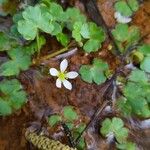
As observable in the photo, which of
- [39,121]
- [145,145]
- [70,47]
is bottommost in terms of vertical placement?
[145,145]

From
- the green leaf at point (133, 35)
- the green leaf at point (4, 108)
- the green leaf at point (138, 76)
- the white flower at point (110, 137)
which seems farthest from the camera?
the green leaf at point (133, 35)

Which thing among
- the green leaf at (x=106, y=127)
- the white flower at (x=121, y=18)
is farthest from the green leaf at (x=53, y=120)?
the white flower at (x=121, y=18)

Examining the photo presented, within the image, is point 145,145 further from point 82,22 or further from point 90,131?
point 82,22

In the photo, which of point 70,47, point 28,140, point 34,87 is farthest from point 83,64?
point 28,140

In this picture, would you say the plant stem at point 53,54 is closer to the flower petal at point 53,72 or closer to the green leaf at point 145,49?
the flower petal at point 53,72

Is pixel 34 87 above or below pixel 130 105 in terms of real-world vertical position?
above

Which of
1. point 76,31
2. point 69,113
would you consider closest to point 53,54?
point 76,31
